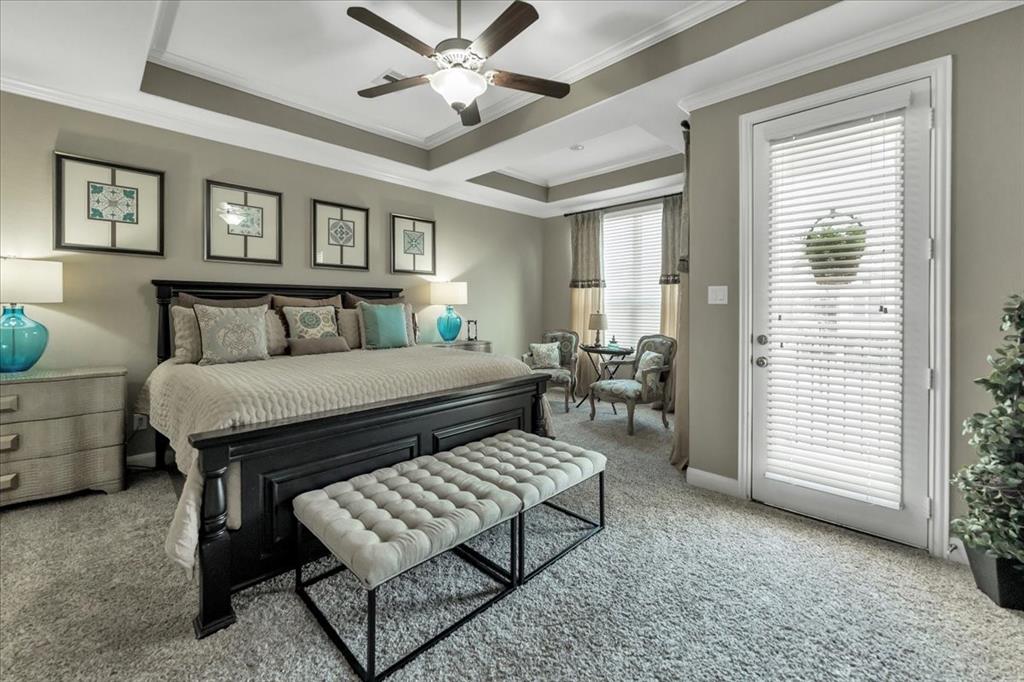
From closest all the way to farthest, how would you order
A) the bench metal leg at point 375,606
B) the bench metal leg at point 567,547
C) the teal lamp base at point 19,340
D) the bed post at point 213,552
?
1. the bench metal leg at point 375,606
2. the bed post at point 213,552
3. the bench metal leg at point 567,547
4. the teal lamp base at point 19,340

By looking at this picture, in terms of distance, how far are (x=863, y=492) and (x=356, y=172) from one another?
15.8 feet

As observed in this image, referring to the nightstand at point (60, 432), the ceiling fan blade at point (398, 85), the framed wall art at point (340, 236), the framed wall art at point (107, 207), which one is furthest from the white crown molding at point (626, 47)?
the nightstand at point (60, 432)

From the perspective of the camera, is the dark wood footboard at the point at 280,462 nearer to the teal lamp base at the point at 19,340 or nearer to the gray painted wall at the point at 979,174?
the teal lamp base at the point at 19,340

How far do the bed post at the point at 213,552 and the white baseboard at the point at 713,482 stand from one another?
2.67 metres

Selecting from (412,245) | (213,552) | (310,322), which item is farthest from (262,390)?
(412,245)

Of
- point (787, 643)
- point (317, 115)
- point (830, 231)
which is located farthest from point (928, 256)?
point (317, 115)

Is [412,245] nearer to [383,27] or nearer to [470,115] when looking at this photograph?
→ [470,115]

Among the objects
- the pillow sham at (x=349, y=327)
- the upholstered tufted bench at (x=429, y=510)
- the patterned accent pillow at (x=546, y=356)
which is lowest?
the upholstered tufted bench at (x=429, y=510)

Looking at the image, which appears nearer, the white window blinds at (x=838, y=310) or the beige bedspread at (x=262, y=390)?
the beige bedspread at (x=262, y=390)

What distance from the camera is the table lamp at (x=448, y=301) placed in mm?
4948

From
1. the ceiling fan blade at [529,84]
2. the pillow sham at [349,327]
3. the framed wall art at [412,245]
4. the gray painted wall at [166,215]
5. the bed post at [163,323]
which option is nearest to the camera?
the ceiling fan blade at [529,84]

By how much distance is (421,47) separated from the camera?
7.22 ft

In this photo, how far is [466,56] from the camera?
7.38ft

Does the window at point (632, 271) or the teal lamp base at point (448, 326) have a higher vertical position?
the window at point (632, 271)
